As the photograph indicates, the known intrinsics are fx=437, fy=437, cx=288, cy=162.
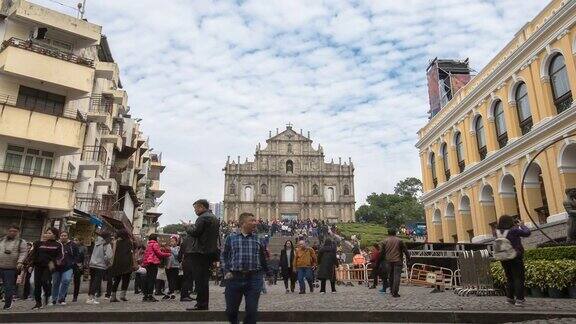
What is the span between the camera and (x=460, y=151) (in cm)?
2384

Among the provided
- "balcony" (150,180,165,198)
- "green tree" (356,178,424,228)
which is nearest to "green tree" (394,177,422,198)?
"green tree" (356,178,424,228)

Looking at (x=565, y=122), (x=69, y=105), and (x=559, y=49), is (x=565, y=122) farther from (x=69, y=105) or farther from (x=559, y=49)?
(x=69, y=105)

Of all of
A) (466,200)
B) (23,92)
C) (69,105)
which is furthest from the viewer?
(466,200)

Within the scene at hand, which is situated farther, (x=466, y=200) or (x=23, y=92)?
(x=466, y=200)

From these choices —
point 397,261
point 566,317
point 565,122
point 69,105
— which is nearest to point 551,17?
point 565,122

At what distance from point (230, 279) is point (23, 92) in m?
16.7

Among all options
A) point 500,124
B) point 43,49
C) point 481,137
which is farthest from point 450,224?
point 43,49

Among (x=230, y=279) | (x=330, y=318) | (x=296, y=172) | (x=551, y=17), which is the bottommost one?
(x=330, y=318)

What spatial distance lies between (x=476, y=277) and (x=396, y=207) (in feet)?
228

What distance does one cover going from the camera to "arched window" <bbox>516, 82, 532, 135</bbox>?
1812cm

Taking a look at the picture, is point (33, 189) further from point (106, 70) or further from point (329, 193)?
point (329, 193)

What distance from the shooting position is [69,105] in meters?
19.4

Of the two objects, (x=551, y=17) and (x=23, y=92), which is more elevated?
(x=551, y=17)

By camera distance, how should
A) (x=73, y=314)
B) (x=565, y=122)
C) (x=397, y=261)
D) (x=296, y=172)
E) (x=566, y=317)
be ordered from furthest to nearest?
1. (x=296, y=172)
2. (x=565, y=122)
3. (x=397, y=261)
4. (x=73, y=314)
5. (x=566, y=317)
